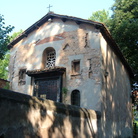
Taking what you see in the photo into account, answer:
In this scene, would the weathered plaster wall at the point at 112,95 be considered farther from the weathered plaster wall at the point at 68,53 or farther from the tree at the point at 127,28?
the tree at the point at 127,28

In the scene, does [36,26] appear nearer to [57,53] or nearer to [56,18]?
[56,18]

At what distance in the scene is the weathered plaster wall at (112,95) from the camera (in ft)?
33.6

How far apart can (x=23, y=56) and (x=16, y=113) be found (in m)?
9.17

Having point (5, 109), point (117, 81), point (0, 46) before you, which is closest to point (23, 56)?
point (0, 46)

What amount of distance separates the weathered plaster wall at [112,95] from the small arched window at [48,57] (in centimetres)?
339

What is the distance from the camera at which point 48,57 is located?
41.4 feet

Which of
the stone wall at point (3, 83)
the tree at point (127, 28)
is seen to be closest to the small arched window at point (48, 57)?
the stone wall at point (3, 83)

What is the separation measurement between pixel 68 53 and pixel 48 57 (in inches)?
73.0

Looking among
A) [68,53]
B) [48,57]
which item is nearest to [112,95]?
[68,53]

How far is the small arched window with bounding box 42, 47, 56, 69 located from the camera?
12.3m

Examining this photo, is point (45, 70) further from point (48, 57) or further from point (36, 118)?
point (36, 118)

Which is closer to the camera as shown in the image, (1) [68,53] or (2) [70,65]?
(2) [70,65]

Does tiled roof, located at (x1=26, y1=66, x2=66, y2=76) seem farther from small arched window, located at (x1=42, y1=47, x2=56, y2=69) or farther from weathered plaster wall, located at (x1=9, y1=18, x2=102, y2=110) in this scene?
small arched window, located at (x1=42, y1=47, x2=56, y2=69)

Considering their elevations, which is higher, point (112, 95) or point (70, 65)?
point (70, 65)
